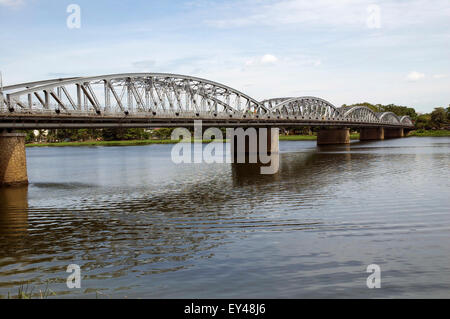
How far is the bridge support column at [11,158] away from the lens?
132ft

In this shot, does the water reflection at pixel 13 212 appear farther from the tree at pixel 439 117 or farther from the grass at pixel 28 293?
the tree at pixel 439 117

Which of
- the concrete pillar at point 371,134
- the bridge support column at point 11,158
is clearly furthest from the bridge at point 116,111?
the concrete pillar at point 371,134

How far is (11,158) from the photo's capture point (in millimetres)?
40688

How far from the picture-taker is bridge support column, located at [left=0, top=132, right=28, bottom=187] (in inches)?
1590

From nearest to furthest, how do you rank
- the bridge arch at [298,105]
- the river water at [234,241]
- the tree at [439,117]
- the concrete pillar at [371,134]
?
the river water at [234,241] < the bridge arch at [298,105] < the concrete pillar at [371,134] < the tree at [439,117]

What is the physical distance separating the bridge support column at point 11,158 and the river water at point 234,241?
711cm

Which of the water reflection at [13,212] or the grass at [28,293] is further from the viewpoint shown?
the water reflection at [13,212]

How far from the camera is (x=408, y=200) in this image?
2670 cm

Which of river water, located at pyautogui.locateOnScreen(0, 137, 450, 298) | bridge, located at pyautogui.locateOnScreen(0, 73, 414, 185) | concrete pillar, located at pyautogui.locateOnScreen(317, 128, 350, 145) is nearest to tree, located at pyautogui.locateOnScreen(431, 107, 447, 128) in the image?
concrete pillar, located at pyautogui.locateOnScreen(317, 128, 350, 145)

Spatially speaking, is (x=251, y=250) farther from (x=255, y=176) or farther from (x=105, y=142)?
(x=105, y=142)

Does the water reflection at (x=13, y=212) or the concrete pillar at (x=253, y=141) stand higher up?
the concrete pillar at (x=253, y=141)

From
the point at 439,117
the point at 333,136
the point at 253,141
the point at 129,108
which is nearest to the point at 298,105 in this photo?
the point at 333,136

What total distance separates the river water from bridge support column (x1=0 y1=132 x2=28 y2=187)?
280 inches

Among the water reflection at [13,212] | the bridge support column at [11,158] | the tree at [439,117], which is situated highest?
the tree at [439,117]
